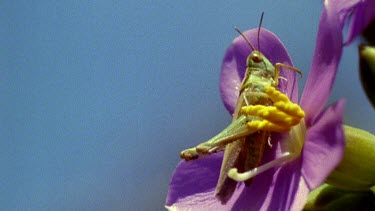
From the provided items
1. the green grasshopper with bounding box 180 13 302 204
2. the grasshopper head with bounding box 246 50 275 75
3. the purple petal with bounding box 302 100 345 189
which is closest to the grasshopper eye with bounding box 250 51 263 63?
the grasshopper head with bounding box 246 50 275 75

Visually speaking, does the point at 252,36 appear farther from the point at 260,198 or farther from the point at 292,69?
the point at 260,198

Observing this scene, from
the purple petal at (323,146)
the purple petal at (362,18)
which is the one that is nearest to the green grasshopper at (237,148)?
the purple petal at (323,146)

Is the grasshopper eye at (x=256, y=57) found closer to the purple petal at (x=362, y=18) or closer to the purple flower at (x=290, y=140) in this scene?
the purple flower at (x=290, y=140)

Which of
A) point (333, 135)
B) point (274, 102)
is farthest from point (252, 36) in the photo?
point (333, 135)

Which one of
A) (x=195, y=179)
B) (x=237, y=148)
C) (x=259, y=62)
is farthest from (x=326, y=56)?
(x=195, y=179)

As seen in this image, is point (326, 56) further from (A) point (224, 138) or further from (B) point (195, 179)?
(B) point (195, 179)

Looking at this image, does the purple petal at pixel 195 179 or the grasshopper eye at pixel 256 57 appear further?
the grasshopper eye at pixel 256 57
